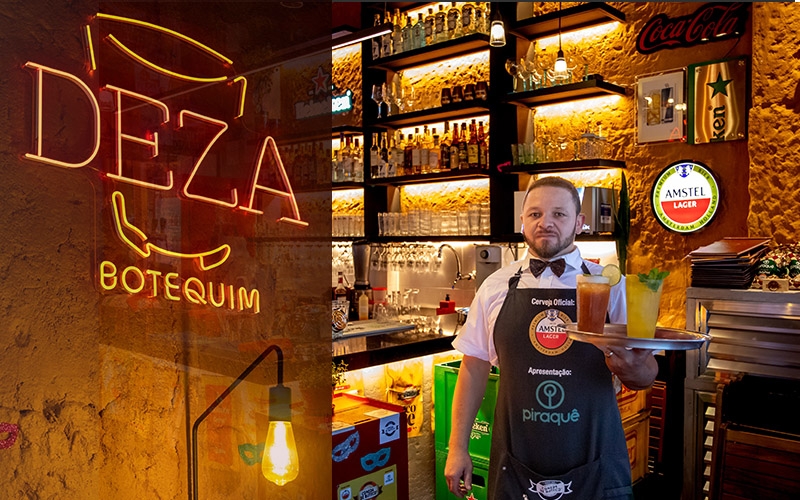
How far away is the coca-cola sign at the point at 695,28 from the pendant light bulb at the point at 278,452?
13.3 ft

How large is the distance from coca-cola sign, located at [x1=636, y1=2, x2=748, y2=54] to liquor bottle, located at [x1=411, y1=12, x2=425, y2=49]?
195cm

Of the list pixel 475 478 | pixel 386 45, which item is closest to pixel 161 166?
pixel 475 478

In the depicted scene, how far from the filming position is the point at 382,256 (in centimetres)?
642

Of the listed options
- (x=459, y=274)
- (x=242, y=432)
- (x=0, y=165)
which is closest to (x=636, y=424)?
(x=459, y=274)

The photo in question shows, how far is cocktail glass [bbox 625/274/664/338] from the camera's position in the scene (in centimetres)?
204

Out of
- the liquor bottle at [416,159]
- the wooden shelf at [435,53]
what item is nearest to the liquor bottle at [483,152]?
the liquor bottle at [416,159]

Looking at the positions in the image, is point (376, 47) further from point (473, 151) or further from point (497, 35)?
point (497, 35)

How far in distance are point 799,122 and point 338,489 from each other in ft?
12.2

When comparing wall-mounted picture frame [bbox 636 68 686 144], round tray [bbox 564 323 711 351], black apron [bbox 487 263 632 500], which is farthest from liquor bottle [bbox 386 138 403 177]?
round tray [bbox 564 323 711 351]

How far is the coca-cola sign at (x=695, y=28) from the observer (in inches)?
179

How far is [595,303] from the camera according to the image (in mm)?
2180

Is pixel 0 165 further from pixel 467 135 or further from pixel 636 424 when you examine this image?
pixel 467 135

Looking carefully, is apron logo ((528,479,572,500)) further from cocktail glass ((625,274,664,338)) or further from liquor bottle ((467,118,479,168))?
liquor bottle ((467,118,479,168))

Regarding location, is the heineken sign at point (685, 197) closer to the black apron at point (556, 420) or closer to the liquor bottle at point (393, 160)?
the liquor bottle at point (393, 160)
